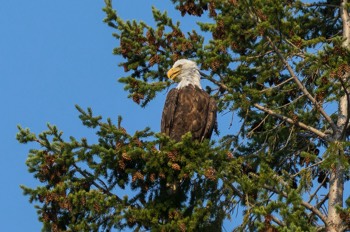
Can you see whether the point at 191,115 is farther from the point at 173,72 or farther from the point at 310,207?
the point at 310,207

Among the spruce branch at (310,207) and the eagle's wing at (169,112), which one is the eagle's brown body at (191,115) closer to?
the eagle's wing at (169,112)

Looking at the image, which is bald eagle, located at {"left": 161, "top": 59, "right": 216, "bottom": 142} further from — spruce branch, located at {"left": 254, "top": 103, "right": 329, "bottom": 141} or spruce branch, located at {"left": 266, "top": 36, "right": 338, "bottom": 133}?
spruce branch, located at {"left": 266, "top": 36, "right": 338, "bottom": 133}

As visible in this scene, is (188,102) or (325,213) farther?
(188,102)

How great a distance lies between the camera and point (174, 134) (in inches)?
575

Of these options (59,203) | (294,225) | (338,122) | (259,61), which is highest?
(259,61)

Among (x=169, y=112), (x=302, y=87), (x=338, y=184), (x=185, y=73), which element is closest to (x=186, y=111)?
(x=169, y=112)

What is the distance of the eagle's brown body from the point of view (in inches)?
573

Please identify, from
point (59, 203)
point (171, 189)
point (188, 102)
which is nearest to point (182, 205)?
point (171, 189)

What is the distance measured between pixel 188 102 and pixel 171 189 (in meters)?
2.64

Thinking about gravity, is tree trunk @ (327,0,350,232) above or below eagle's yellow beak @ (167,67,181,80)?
below

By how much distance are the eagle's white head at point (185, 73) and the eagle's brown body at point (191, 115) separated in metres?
0.28

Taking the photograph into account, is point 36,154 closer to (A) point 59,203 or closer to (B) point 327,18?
(A) point 59,203

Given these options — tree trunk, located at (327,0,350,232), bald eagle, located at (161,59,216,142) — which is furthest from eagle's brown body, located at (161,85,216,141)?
tree trunk, located at (327,0,350,232)

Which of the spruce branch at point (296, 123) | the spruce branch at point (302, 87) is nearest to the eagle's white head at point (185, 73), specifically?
the spruce branch at point (296, 123)
